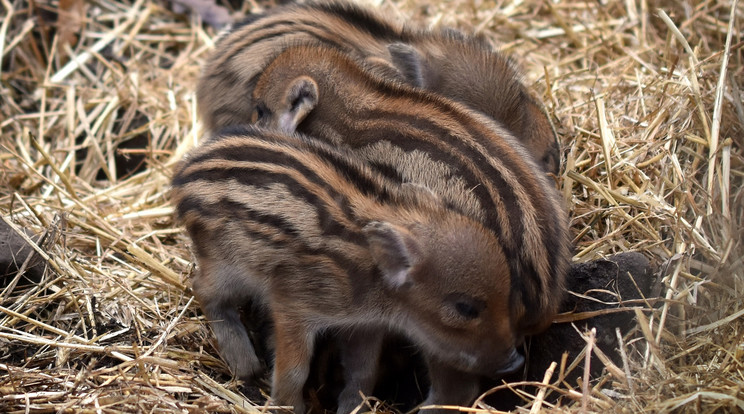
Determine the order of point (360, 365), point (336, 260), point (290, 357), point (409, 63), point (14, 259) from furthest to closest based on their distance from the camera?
point (409, 63) → point (14, 259) → point (360, 365) → point (290, 357) → point (336, 260)

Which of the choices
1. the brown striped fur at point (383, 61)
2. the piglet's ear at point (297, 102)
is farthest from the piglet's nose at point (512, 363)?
the piglet's ear at point (297, 102)

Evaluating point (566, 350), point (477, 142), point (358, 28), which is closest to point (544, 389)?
point (566, 350)

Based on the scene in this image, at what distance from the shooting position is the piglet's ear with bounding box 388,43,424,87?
463cm

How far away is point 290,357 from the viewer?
350cm

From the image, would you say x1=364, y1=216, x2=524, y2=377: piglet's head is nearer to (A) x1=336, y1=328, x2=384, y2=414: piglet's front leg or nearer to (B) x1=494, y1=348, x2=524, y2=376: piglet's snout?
(B) x1=494, y1=348, x2=524, y2=376: piglet's snout

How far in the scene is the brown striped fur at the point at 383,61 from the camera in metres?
4.39

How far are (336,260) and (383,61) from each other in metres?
1.79

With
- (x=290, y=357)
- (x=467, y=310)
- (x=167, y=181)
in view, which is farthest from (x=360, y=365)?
(x=167, y=181)

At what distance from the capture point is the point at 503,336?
306 centimetres

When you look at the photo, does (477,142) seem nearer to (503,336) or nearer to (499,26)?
(503,336)

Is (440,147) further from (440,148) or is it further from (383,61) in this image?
(383,61)

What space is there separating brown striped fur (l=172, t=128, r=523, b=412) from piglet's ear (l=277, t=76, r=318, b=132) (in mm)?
454

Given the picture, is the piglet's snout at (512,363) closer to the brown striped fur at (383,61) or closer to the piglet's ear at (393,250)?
the piglet's ear at (393,250)

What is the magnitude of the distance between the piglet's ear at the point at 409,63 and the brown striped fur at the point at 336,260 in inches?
44.7
